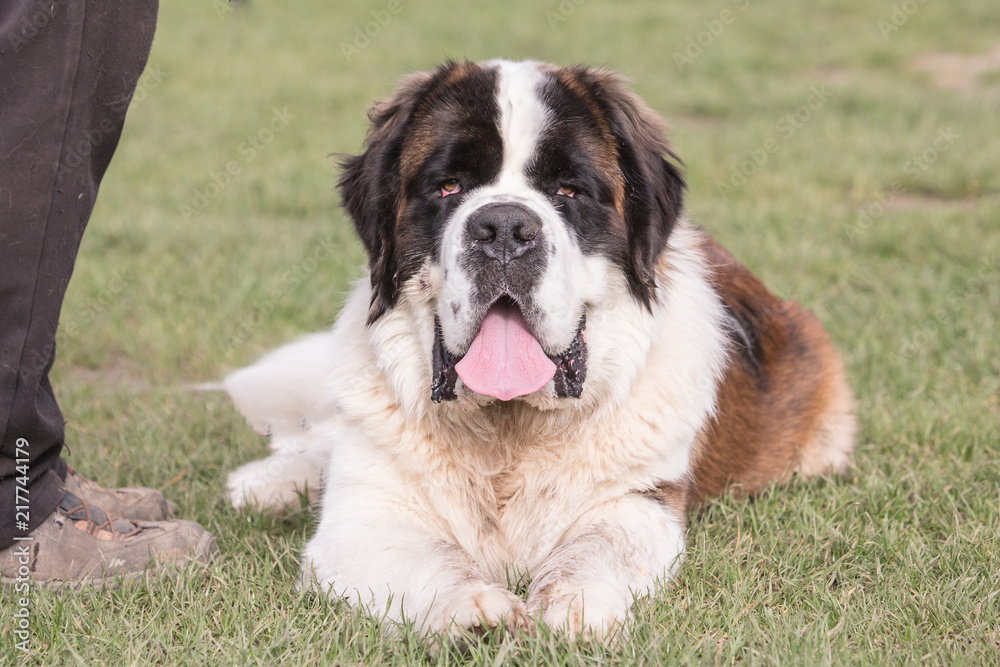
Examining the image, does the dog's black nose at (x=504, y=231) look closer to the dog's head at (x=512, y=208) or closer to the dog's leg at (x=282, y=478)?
the dog's head at (x=512, y=208)

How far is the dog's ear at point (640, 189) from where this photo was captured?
271cm

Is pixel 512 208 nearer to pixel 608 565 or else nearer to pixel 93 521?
pixel 608 565

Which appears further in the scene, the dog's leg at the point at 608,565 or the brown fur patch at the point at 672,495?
the brown fur patch at the point at 672,495

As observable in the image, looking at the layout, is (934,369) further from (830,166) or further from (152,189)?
(152,189)

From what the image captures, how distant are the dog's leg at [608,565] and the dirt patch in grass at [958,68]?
8.99 meters

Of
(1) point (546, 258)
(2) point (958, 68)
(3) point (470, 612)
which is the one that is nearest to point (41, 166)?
(1) point (546, 258)

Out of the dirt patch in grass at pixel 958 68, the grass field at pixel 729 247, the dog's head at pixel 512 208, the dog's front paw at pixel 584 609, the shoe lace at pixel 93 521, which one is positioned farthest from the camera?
the dirt patch in grass at pixel 958 68

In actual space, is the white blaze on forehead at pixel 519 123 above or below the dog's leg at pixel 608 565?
above

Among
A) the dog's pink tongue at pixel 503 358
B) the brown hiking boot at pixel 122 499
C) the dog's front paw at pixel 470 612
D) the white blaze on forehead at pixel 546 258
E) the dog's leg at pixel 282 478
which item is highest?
the white blaze on forehead at pixel 546 258

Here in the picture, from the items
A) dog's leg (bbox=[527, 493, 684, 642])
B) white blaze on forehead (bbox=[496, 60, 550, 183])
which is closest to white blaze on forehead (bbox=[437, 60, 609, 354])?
white blaze on forehead (bbox=[496, 60, 550, 183])

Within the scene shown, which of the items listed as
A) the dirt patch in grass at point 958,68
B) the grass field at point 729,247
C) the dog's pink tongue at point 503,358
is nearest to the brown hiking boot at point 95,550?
the grass field at point 729,247

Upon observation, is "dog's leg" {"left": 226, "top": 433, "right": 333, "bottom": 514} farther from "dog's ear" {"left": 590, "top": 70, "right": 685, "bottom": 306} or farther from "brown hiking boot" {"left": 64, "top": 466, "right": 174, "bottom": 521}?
"dog's ear" {"left": 590, "top": 70, "right": 685, "bottom": 306}

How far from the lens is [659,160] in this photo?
281 centimetres

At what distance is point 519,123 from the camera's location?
2.57 m
